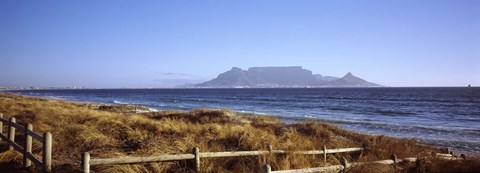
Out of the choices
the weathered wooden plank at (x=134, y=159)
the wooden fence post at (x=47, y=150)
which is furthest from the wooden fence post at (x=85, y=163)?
the wooden fence post at (x=47, y=150)

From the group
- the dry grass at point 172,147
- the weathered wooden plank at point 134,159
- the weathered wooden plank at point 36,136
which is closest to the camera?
the weathered wooden plank at point 134,159

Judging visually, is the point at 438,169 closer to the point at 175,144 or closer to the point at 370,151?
the point at 370,151

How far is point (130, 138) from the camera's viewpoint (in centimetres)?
1296

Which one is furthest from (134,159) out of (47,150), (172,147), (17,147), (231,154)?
(17,147)

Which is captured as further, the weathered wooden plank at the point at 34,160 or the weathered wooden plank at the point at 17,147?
the weathered wooden plank at the point at 17,147

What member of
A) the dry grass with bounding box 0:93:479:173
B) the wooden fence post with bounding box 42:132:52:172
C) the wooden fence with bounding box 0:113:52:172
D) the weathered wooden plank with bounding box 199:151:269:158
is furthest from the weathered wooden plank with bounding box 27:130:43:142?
the weathered wooden plank with bounding box 199:151:269:158

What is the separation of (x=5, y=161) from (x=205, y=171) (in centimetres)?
528

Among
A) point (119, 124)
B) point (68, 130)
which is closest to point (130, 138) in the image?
point (68, 130)

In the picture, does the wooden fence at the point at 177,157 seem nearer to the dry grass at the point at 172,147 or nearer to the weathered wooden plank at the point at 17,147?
the dry grass at the point at 172,147

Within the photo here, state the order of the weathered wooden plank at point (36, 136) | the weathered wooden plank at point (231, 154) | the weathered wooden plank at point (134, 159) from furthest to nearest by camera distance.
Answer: the weathered wooden plank at point (231, 154), the weathered wooden plank at point (36, 136), the weathered wooden plank at point (134, 159)

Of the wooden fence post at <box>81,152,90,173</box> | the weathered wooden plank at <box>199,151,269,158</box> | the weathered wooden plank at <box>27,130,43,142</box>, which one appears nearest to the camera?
the wooden fence post at <box>81,152,90,173</box>

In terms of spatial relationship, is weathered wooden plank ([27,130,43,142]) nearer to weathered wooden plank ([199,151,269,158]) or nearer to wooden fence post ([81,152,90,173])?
wooden fence post ([81,152,90,173])

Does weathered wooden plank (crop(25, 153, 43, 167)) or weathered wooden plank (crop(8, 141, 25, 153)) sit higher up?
weathered wooden plank (crop(8, 141, 25, 153))

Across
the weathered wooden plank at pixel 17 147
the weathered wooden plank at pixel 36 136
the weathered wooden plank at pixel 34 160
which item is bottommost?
the weathered wooden plank at pixel 34 160
